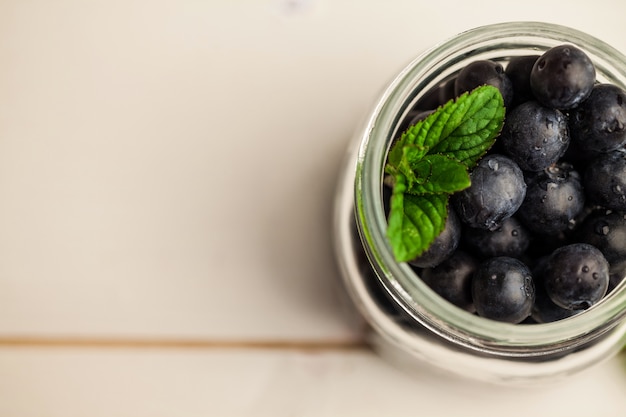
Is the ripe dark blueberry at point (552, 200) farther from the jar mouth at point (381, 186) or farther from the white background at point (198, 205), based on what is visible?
the white background at point (198, 205)

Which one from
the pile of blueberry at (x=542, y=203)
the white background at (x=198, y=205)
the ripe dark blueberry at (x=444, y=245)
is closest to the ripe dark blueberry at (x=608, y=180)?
the pile of blueberry at (x=542, y=203)

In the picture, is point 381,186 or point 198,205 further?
point 198,205

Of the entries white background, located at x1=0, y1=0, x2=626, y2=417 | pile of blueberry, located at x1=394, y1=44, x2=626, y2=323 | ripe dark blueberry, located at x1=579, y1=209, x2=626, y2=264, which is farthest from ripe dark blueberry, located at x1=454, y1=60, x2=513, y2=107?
white background, located at x1=0, y1=0, x2=626, y2=417

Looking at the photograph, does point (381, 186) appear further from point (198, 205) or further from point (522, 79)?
point (198, 205)

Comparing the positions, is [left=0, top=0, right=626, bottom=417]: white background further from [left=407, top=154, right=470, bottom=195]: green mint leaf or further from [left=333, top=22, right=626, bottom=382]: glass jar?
[left=407, top=154, right=470, bottom=195]: green mint leaf

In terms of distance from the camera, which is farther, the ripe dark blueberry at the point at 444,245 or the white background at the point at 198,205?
the white background at the point at 198,205

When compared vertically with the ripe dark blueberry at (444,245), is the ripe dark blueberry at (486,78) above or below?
above

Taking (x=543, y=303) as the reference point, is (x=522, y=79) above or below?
above

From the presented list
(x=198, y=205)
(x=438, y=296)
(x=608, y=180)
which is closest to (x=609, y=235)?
(x=608, y=180)
